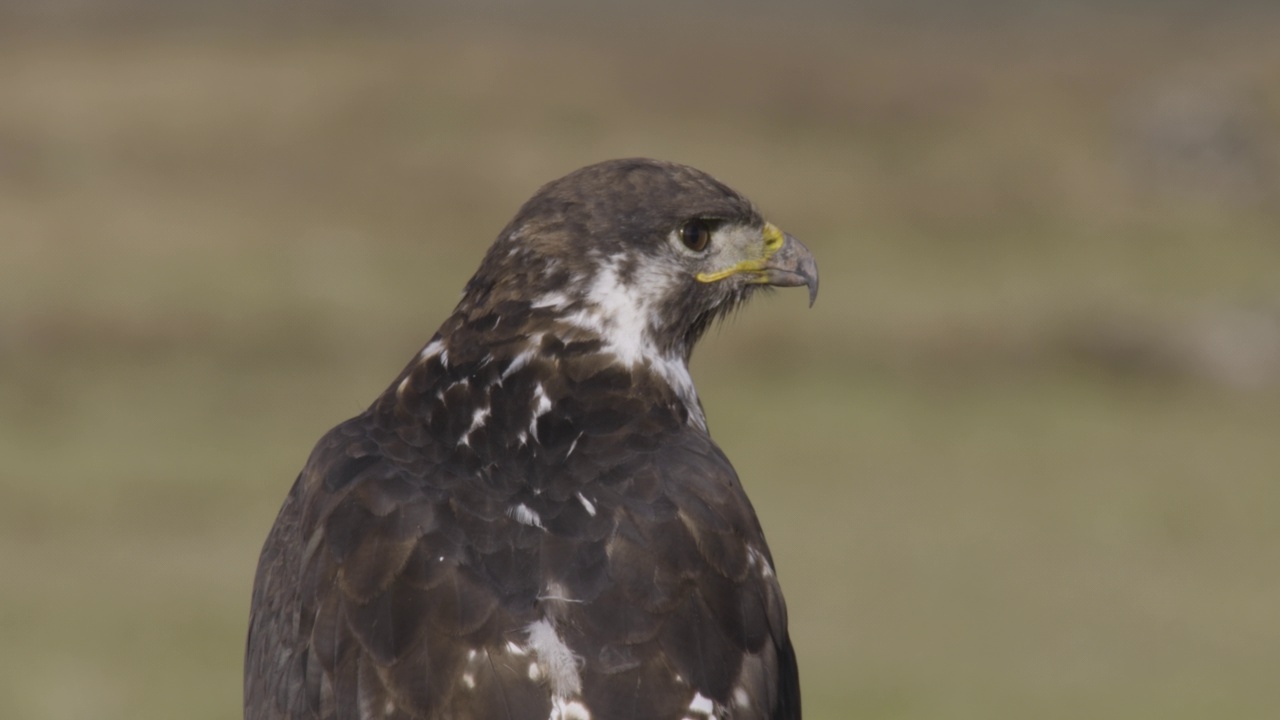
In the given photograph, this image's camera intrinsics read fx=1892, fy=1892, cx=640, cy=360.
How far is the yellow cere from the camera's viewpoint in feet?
18.4

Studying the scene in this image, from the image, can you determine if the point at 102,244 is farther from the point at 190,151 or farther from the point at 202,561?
the point at 202,561

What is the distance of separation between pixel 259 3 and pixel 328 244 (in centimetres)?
1663

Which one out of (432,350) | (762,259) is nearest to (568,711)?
(432,350)

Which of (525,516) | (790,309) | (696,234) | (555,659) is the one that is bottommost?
(790,309)

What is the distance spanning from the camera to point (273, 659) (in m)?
4.75

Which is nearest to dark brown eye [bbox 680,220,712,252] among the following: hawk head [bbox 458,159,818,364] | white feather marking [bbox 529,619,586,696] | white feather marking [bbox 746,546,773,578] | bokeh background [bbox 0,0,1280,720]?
hawk head [bbox 458,159,818,364]

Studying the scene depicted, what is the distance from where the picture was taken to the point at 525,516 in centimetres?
462

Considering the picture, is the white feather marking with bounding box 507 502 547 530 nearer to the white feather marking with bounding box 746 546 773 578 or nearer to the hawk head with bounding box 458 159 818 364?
the white feather marking with bounding box 746 546 773 578

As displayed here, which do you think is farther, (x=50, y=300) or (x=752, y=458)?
(x=50, y=300)

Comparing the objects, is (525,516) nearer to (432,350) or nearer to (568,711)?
(568,711)

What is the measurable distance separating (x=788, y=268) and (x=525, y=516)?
1.46 m

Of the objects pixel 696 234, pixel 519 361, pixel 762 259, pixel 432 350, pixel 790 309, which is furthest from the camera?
pixel 790 309

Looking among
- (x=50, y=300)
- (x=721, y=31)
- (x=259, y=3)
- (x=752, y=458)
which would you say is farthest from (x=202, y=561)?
(x=721, y=31)

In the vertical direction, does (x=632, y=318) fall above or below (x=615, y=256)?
below
